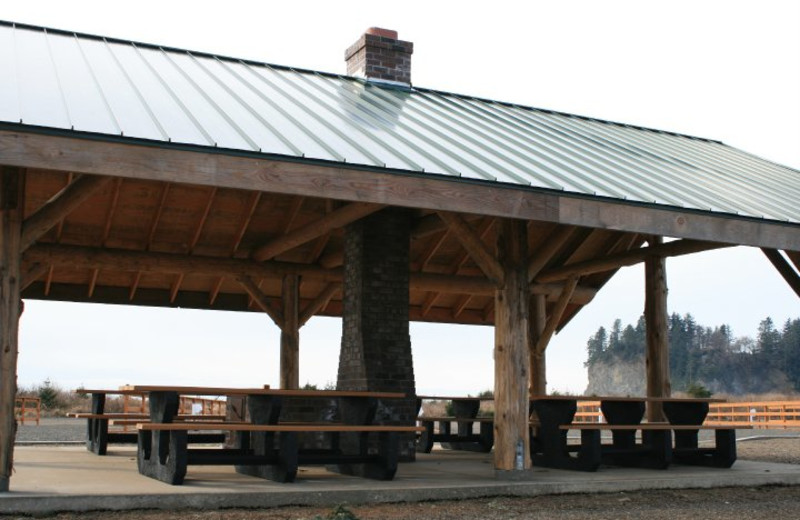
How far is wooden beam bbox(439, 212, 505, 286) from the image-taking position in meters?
10.5

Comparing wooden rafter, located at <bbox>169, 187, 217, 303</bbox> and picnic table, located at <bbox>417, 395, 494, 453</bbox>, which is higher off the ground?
wooden rafter, located at <bbox>169, 187, 217, 303</bbox>

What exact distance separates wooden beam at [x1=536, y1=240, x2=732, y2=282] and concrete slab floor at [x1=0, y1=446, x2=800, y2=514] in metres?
→ 2.99

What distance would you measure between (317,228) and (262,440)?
11.2ft

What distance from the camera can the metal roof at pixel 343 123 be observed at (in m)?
8.98

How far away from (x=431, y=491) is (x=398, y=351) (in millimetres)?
3414

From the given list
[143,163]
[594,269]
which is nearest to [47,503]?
[143,163]

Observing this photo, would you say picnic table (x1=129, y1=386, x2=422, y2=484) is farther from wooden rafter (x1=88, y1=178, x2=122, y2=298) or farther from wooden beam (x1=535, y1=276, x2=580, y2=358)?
wooden beam (x1=535, y1=276, x2=580, y2=358)

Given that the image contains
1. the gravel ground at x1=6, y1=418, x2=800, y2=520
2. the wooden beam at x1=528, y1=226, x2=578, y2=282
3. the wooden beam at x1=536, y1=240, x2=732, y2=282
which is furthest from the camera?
the wooden beam at x1=536, y1=240, x2=732, y2=282

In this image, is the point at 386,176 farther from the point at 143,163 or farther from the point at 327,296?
the point at 327,296

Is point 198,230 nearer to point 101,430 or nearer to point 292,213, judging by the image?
point 292,213

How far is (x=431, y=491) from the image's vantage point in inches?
375

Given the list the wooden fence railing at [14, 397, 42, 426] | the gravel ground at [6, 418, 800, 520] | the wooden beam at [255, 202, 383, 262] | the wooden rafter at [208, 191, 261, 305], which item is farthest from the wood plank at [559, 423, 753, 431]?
the wooden fence railing at [14, 397, 42, 426]

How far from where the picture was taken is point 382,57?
1554 cm

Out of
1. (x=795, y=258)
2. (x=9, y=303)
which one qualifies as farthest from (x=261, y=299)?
(x=795, y=258)
